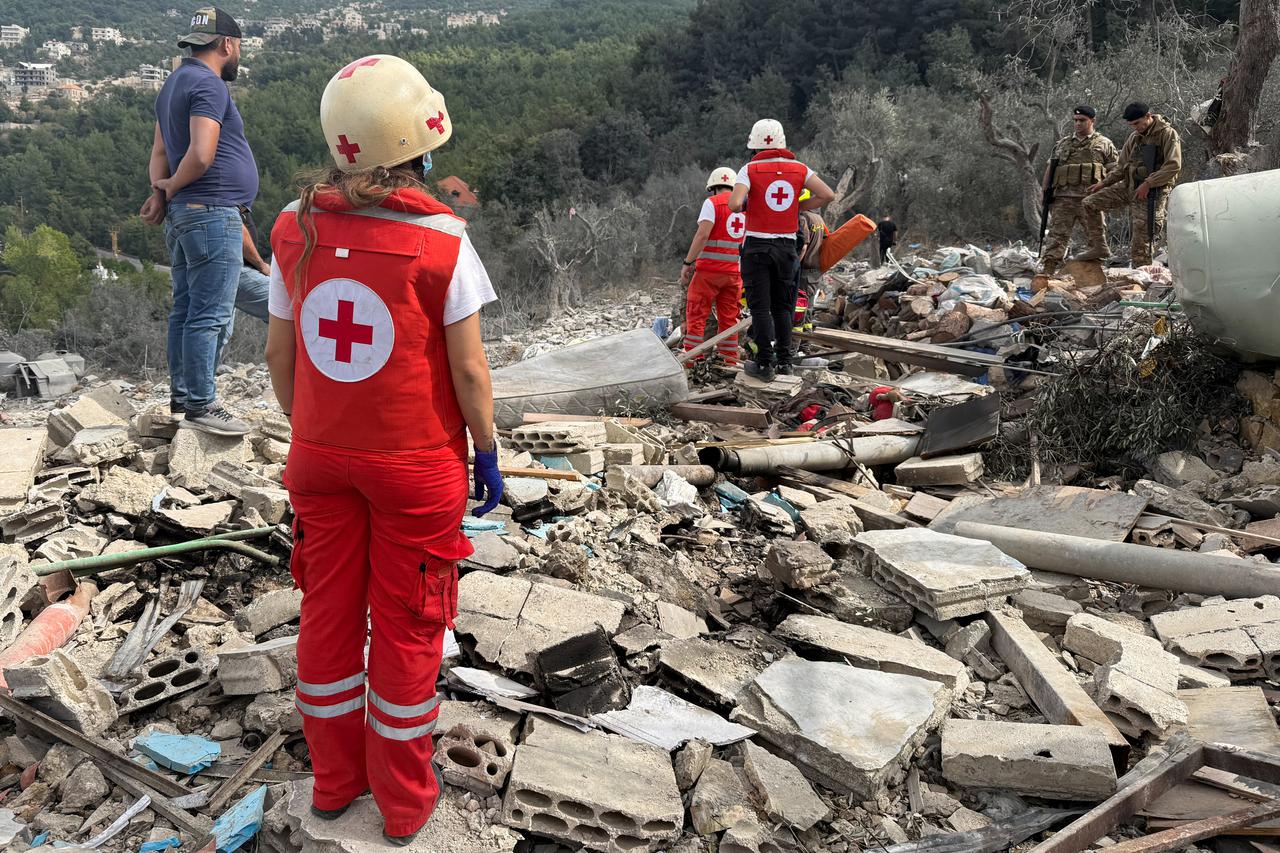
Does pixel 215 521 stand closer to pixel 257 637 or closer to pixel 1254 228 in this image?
pixel 257 637

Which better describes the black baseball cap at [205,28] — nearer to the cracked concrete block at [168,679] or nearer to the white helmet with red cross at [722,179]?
the cracked concrete block at [168,679]

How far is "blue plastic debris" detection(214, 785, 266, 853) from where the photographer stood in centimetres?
256

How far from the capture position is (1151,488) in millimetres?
5059

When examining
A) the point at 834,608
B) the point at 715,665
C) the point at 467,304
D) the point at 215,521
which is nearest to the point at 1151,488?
the point at 834,608

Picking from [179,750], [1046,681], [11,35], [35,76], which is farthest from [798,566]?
[11,35]

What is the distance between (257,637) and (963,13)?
125ft

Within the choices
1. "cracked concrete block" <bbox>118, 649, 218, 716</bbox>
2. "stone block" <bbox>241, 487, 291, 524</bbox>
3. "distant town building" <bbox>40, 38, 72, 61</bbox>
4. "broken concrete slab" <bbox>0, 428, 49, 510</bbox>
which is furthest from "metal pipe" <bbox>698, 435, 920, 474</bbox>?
"distant town building" <bbox>40, 38, 72, 61</bbox>

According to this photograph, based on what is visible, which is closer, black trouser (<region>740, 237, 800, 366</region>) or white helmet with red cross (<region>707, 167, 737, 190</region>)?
black trouser (<region>740, 237, 800, 366</region>)

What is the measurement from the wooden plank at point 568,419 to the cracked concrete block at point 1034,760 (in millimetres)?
3798

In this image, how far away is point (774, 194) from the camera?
7.15 meters

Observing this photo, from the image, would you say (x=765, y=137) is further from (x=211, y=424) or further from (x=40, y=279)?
(x=40, y=279)

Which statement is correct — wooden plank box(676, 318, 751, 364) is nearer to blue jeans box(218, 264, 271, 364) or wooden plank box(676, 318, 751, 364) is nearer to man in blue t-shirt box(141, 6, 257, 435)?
blue jeans box(218, 264, 271, 364)

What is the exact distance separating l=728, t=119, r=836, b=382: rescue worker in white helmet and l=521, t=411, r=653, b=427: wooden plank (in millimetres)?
1521

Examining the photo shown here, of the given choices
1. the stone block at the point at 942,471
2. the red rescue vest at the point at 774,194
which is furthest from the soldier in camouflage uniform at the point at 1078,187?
the stone block at the point at 942,471
